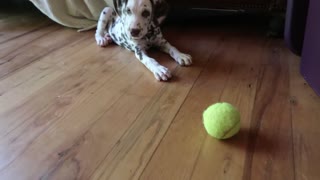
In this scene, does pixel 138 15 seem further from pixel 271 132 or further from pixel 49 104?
pixel 271 132

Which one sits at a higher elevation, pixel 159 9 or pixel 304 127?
pixel 159 9

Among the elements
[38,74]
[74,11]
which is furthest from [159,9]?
[74,11]

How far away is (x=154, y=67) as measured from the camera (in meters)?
1.64

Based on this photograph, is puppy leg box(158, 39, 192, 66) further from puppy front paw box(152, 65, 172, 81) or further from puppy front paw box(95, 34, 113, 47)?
puppy front paw box(95, 34, 113, 47)

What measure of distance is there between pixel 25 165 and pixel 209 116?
598 millimetres

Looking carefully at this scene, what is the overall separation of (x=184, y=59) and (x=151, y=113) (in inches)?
19.6

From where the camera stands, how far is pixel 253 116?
1.27 meters

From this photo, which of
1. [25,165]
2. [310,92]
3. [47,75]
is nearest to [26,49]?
[47,75]

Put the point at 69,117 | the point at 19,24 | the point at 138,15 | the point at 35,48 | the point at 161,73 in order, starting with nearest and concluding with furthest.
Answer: the point at 69,117 < the point at 161,73 < the point at 138,15 < the point at 35,48 < the point at 19,24

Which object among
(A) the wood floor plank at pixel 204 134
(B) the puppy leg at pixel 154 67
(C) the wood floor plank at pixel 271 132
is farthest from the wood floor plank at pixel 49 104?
(C) the wood floor plank at pixel 271 132

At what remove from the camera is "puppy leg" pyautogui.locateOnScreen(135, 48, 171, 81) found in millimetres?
1577

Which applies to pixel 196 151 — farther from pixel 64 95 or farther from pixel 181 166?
pixel 64 95

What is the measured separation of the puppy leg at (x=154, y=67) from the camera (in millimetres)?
1577

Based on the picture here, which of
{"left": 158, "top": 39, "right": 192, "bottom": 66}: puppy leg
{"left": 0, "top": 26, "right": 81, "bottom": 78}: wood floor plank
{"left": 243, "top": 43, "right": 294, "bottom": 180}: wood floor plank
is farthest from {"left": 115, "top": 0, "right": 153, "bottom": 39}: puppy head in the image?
{"left": 243, "top": 43, "right": 294, "bottom": 180}: wood floor plank
